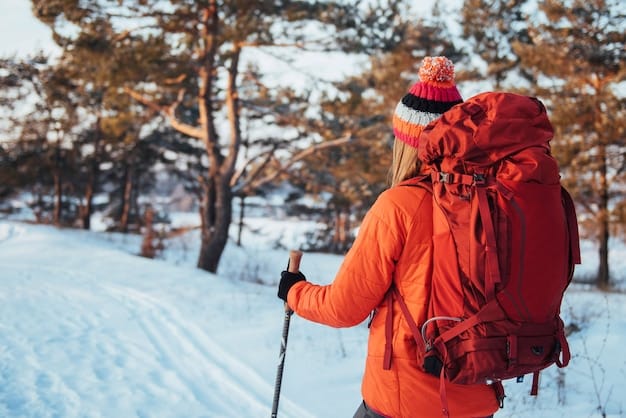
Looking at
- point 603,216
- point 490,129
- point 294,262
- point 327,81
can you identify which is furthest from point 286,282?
point 603,216

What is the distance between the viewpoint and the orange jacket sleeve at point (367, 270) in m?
1.68

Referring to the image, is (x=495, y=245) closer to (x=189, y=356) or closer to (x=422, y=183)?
(x=422, y=183)

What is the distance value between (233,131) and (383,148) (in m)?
3.59

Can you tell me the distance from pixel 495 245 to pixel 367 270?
45 centimetres

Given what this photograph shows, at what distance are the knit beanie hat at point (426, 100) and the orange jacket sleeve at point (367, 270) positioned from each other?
0.34 m

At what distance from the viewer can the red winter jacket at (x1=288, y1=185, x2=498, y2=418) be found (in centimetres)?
167

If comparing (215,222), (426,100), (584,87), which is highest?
(584,87)

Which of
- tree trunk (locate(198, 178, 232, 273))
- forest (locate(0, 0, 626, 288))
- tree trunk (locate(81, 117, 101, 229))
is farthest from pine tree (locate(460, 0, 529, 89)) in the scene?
tree trunk (locate(81, 117, 101, 229))

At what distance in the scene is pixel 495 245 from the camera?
59.0 inches

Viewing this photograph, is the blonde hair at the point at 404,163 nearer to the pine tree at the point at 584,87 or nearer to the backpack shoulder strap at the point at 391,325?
the backpack shoulder strap at the point at 391,325

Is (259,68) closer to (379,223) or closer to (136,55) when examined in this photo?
(136,55)

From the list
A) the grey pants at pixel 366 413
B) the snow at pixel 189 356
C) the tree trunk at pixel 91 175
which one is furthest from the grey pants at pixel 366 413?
the tree trunk at pixel 91 175

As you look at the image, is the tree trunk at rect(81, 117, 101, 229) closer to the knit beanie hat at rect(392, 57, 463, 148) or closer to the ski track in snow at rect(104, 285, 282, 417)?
the ski track in snow at rect(104, 285, 282, 417)

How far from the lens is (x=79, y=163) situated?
85.1ft
